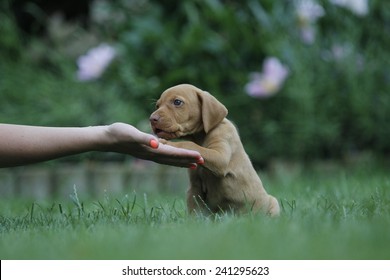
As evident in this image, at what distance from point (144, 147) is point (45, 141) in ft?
1.70

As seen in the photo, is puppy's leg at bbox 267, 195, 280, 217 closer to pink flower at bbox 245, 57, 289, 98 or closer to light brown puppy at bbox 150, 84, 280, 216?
light brown puppy at bbox 150, 84, 280, 216

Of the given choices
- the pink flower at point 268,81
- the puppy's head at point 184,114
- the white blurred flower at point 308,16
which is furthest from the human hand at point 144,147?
the white blurred flower at point 308,16

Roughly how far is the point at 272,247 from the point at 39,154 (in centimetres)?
152

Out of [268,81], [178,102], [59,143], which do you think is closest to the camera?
[59,143]

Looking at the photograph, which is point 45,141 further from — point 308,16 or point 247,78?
point 308,16

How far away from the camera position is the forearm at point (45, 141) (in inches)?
141

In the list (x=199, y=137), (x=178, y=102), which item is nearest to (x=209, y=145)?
(x=199, y=137)

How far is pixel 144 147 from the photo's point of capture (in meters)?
3.51

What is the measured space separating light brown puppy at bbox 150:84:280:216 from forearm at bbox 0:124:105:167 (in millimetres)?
329

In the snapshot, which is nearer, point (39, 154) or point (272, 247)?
point (272, 247)

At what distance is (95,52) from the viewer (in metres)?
7.45

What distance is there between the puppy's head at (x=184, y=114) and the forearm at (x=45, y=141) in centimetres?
31
